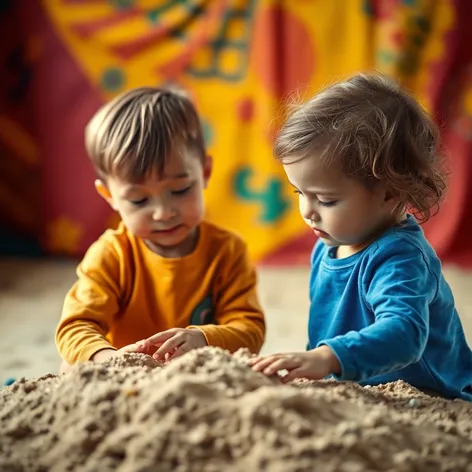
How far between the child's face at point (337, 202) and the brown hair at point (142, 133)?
26 cm

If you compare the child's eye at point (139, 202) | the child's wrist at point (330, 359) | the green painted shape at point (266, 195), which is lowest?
the green painted shape at point (266, 195)

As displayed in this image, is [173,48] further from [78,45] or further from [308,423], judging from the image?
[308,423]

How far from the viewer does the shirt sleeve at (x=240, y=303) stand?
52.2 inches

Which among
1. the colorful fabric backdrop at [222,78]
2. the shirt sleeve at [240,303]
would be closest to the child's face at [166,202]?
the shirt sleeve at [240,303]

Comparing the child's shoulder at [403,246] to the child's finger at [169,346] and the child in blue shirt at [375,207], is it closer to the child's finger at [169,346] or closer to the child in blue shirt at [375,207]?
the child in blue shirt at [375,207]

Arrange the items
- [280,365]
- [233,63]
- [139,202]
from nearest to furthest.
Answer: [280,365], [139,202], [233,63]

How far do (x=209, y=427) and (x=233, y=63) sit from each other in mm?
1838

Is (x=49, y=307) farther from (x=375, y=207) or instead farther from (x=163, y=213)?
(x=375, y=207)

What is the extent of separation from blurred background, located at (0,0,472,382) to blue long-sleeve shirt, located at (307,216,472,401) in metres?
1.06

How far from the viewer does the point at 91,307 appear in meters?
1.32

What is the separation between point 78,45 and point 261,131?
25.1 inches

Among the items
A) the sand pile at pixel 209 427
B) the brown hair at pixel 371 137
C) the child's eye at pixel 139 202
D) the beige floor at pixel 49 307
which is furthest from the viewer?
the beige floor at pixel 49 307

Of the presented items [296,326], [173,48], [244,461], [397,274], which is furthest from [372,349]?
Answer: [173,48]

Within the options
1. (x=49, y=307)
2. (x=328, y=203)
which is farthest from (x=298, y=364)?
(x=49, y=307)
